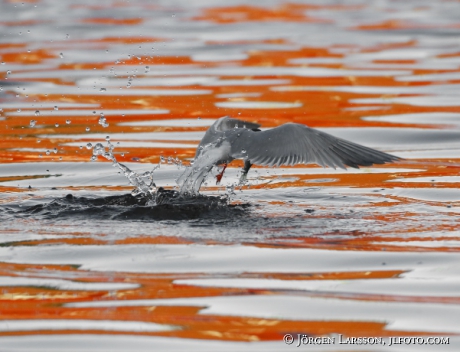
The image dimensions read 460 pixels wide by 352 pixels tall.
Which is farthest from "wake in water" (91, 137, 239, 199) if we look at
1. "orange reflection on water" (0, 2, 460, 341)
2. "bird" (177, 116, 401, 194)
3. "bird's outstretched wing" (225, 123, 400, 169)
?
"orange reflection on water" (0, 2, 460, 341)

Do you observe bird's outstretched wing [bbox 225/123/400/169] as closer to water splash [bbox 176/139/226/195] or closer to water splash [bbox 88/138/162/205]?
water splash [bbox 176/139/226/195]

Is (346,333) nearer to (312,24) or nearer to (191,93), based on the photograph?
(191,93)

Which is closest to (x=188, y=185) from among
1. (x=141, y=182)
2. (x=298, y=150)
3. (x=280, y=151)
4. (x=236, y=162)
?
(x=141, y=182)

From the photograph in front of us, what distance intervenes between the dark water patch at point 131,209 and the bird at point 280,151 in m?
0.26

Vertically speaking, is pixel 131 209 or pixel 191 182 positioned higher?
pixel 191 182

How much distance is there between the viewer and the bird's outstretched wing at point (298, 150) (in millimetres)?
6938

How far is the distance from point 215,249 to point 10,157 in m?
4.04

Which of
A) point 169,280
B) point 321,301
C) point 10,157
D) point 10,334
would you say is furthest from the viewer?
point 10,157

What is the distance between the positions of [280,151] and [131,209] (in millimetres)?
Result: 1218

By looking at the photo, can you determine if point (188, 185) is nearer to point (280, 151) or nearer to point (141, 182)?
point (141, 182)

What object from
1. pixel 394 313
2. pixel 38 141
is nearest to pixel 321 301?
pixel 394 313

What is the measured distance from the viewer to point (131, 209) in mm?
6793

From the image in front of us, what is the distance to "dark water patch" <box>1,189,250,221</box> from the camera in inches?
262

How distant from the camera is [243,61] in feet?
50.6
